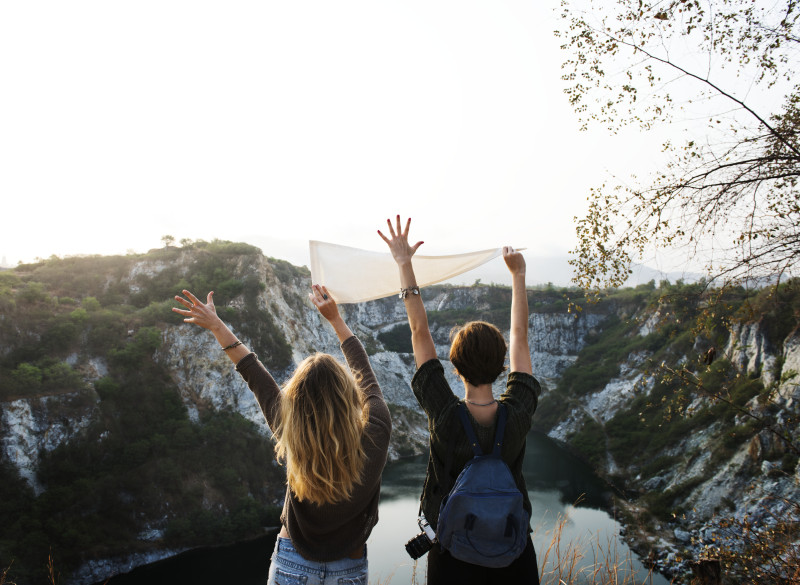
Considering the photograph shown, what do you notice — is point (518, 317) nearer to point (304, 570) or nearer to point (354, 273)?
point (354, 273)

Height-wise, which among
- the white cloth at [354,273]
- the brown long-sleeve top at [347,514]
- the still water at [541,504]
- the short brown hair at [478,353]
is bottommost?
the still water at [541,504]

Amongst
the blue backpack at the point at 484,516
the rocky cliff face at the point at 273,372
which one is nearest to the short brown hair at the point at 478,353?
the blue backpack at the point at 484,516

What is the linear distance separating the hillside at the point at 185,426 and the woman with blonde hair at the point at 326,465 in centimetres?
1550

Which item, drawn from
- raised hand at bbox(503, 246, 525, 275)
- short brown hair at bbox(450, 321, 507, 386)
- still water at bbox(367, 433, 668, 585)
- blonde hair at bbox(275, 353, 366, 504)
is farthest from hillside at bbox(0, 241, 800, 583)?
blonde hair at bbox(275, 353, 366, 504)

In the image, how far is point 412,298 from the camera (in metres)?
1.94

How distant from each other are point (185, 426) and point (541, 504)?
1959 cm

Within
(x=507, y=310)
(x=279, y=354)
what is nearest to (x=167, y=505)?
(x=279, y=354)

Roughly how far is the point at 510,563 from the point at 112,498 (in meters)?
28.3

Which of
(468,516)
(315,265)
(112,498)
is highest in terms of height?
(315,265)

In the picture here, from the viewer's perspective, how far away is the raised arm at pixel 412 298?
72.2 inches

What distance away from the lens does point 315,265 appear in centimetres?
237

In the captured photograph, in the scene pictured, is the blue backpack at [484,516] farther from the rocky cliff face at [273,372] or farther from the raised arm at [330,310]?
the rocky cliff face at [273,372]

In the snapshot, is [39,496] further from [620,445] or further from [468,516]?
[620,445]

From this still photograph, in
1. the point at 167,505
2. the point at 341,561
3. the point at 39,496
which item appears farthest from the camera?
the point at 167,505
